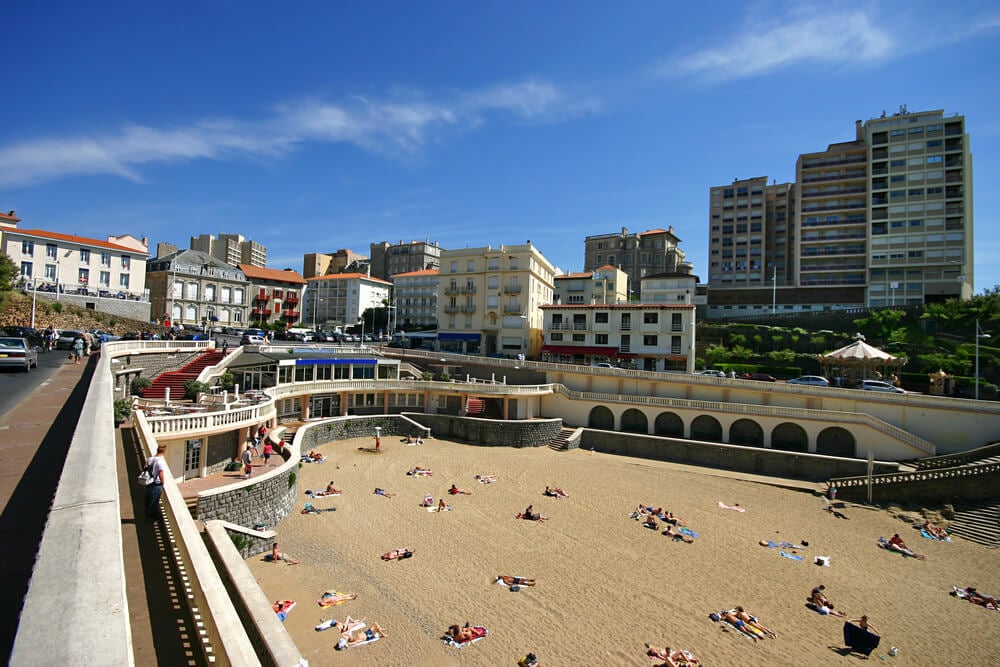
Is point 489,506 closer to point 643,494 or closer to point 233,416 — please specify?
point 643,494

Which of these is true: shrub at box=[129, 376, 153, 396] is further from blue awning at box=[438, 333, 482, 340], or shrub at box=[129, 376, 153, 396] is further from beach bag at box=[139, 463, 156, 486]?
blue awning at box=[438, 333, 482, 340]

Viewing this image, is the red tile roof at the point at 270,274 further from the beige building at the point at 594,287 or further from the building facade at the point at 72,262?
the beige building at the point at 594,287

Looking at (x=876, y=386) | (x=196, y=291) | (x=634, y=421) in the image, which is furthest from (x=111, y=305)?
(x=876, y=386)

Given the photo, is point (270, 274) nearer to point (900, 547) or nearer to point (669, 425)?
point (669, 425)

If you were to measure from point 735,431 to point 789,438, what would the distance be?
11.4 ft

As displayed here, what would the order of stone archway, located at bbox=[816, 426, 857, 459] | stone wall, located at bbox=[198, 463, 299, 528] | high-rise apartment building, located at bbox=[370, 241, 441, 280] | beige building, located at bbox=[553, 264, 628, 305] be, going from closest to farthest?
1. stone wall, located at bbox=[198, 463, 299, 528]
2. stone archway, located at bbox=[816, 426, 857, 459]
3. beige building, located at bbox=[553, 264, 628, 305]
4. high-rise apartment building, located at bbox=[370, 241, 441, 280]

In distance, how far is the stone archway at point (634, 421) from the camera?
37.9 metres

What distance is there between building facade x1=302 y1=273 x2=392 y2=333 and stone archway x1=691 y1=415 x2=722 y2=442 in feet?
234

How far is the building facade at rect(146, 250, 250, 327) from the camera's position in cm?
7000

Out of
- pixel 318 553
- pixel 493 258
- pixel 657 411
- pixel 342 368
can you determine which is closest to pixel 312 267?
pixel 493 258

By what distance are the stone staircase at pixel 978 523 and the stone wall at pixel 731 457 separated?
3.85 meters

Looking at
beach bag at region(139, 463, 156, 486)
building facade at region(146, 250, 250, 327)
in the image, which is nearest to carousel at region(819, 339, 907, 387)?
beach bag at region(139, 463, 156, 486)

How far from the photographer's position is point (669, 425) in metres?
37.3

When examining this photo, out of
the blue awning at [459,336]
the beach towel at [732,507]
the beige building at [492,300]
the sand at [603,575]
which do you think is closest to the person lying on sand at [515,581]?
the sand at [603,575]
